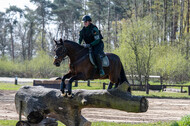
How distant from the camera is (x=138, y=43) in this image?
26875 millimetres

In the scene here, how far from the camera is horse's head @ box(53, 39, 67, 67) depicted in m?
8.21

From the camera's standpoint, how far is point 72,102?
26.2 ft

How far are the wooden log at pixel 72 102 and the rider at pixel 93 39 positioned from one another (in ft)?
3.90

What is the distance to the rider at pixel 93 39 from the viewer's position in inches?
340

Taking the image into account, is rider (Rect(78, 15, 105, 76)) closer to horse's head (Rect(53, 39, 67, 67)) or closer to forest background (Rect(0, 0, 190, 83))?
horse's head (Rect(53, 39, 67, 67))

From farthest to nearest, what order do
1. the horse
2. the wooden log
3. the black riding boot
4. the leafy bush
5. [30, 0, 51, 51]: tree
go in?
[30, 0, 51, 51]: tree, the leafy bush, the black riding boot, the horse, the wooden log

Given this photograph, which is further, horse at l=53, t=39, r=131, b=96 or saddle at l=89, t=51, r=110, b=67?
saddle at l=89, t=51, r=110, b=67

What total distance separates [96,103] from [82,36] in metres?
2.52

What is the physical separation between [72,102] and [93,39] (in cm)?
217

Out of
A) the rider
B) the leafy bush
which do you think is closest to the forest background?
the leafy bush

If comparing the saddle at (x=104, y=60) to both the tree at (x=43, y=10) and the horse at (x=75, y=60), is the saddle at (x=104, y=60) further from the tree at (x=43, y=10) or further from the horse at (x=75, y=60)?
the tree at (x=43, y=10)

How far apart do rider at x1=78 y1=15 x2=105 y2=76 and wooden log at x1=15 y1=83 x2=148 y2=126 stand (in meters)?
1.19

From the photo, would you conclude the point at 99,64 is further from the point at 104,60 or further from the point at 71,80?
the point at 71,80

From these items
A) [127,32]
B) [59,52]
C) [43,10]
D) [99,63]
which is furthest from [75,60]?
[43,10]
